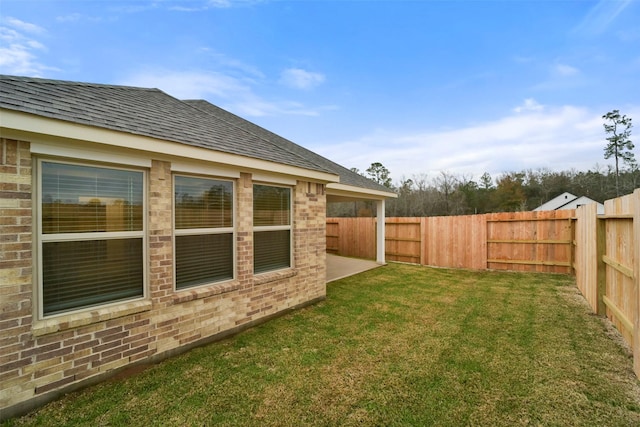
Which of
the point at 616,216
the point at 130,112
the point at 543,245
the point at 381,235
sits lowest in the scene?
the point at 543,245

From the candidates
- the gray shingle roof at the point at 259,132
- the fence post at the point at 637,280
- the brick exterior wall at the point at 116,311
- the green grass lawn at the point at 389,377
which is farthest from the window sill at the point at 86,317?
the fence post at the point at 637,280

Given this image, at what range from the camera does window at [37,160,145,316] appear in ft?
9.75

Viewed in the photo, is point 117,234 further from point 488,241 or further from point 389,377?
point 488,241

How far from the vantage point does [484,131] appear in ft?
52.0

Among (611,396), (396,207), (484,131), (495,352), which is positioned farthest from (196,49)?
(396,207)

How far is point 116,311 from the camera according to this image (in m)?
3.30

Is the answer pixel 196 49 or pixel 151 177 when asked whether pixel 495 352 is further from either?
pixel 196 49

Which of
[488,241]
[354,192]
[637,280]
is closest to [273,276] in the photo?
[354,192]

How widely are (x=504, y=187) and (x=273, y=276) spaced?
42097 millimetres

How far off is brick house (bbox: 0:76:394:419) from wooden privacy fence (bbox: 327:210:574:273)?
7.51 metres

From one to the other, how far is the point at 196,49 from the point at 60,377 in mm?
9550

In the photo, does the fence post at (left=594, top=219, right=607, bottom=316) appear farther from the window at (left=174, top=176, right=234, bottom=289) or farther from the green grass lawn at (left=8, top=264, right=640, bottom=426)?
the window at (left=174, top=176, right=234, bottom=289)

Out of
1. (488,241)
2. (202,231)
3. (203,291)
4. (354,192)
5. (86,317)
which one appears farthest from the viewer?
(488,241)

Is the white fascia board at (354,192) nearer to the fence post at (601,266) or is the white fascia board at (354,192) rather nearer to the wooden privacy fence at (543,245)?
the wooden privacy fence at (543,245)
